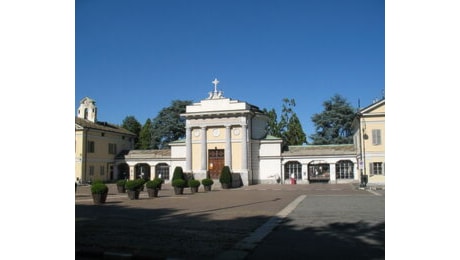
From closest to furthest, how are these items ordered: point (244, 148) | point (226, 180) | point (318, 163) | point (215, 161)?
1. point (226, 180)
2. point (244, 148)
3. point (318, 163)
4. point (215, 161)

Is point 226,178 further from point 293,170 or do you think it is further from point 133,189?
point 133,189

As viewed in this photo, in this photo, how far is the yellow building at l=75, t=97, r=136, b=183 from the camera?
38844 millimetres

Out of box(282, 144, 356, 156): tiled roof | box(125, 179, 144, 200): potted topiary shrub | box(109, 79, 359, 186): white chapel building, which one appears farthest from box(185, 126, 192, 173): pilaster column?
box(125, 179, 144, 200): potted topiary shrub

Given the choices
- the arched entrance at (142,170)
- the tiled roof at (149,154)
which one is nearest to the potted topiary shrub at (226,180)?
the tiled roof at (149,154)

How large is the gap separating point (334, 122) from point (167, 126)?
23.0 metres

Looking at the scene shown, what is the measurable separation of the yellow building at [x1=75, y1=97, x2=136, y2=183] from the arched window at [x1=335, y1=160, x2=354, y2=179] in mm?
22965

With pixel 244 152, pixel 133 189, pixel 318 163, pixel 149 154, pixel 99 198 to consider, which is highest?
pixel 244 152

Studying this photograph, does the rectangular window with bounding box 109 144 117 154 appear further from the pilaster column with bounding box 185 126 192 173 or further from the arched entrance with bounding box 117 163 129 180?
the pilaster column with bounding box 185 126 192 173

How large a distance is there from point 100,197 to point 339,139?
143 ft

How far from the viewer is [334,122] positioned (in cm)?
5597

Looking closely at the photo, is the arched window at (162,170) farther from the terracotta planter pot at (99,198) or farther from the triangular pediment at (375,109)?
the terracotta planter pot at (99,198)

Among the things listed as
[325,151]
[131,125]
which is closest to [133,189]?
[325,151]
